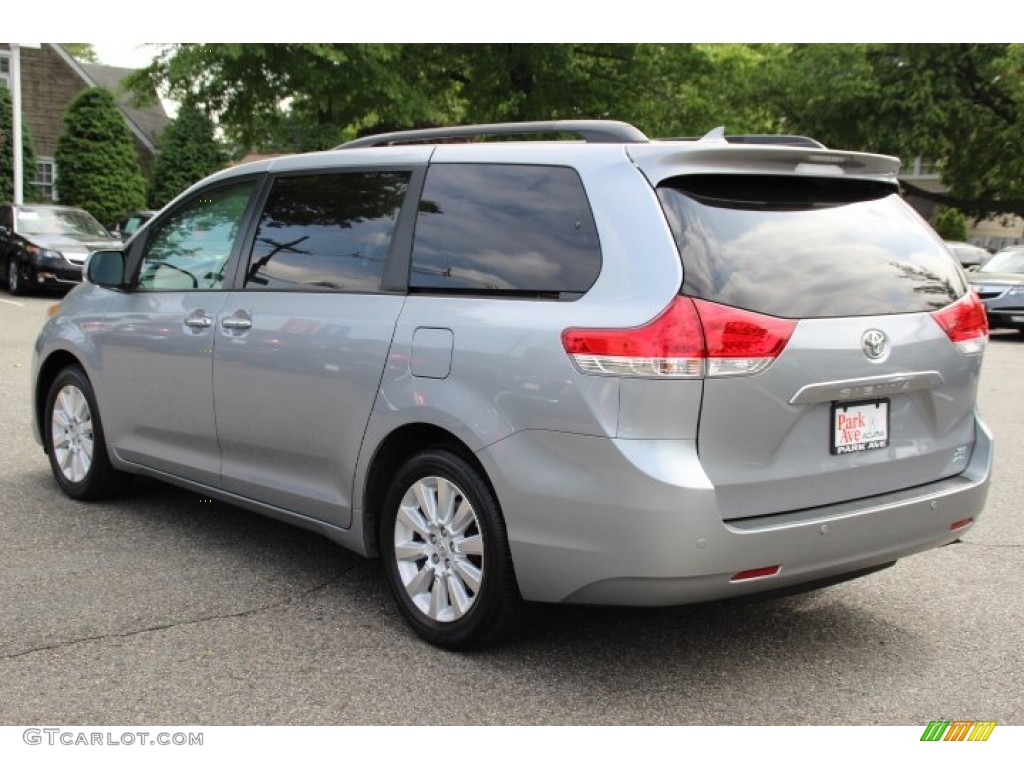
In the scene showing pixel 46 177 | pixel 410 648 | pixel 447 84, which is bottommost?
pixel 46 177

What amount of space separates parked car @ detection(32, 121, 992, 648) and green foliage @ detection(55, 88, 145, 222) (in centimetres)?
3341

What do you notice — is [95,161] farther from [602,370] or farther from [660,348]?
[660,348]

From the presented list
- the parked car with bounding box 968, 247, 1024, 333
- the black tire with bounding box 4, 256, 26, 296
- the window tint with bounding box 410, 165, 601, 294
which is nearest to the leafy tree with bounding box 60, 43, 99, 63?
the black tire with bounding box 4, 256, 26, 296

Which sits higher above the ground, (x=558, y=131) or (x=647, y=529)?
(x=558, y=131)

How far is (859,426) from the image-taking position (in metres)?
3.71

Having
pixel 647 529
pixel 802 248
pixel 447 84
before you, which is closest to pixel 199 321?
pixel 647 529

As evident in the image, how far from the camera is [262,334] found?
4.70 metres

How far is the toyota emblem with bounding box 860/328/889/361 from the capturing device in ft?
12.1

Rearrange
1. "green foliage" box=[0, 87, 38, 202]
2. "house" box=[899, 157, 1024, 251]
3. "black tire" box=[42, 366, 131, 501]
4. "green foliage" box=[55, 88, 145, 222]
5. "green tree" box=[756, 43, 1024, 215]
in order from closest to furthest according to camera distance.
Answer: "black tire" box=[42, 366, 131, 501], "green tree" box=[756, 43, 1024, 215], "green foliage" box=[0, 87, 38, 202], "green foliage" box=[55, 88, 145, 222], "house" box=[899, 157, 1024, 251]

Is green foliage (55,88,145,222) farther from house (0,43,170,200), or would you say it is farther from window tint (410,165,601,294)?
window tint (410,165,601,294)

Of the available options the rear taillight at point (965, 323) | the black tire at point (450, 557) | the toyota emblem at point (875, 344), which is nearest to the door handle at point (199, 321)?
the black tire at point (450, 557)

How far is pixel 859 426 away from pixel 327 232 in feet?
7.27

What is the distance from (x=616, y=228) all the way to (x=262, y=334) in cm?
175

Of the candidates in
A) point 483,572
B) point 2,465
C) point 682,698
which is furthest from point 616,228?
point 2,465
